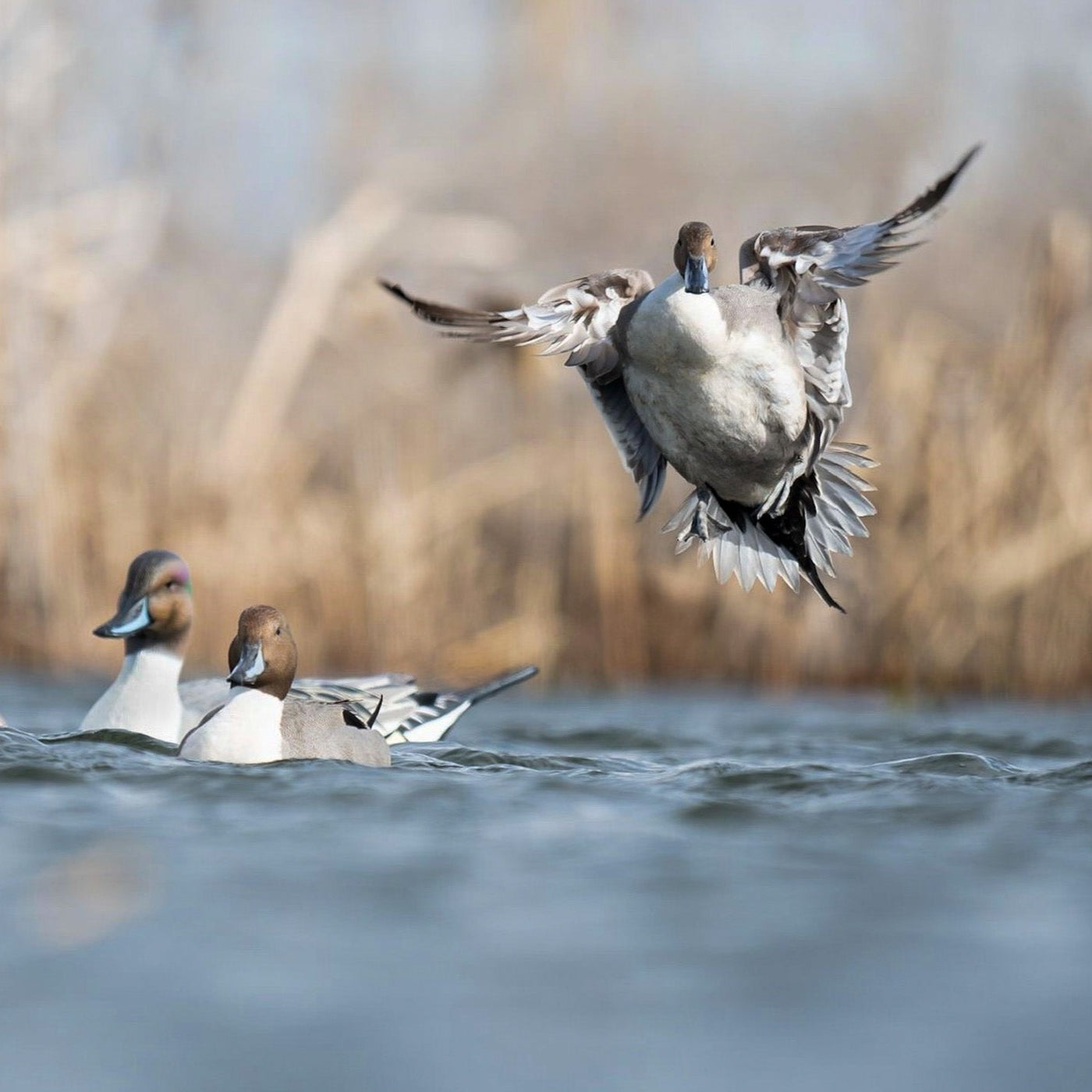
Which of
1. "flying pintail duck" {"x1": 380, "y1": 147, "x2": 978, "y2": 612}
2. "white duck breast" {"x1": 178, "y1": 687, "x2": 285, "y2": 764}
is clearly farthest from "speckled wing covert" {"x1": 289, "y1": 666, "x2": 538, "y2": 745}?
"flying pintail duck" {"x1": 380, "y1": 147, "x2": 978, "y2": 612}

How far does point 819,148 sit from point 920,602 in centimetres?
817

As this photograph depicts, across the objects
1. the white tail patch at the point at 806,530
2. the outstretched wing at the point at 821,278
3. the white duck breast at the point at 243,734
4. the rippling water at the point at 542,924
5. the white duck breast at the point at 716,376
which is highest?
the outstretched wing at the point at 821,278

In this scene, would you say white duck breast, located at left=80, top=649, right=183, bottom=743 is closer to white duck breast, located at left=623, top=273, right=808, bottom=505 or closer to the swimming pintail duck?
the swimming pintail duck

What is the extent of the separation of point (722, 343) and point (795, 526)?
118cm

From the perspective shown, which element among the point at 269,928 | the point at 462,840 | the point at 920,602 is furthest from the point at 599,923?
the point at 920,602

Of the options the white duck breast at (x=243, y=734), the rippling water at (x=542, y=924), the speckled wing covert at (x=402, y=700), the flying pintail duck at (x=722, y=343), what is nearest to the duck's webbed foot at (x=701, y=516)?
the flying pintail duck at (x=722, y=343)

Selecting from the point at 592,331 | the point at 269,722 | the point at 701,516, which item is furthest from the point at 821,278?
the point at 269,722

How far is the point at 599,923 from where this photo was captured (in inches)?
128

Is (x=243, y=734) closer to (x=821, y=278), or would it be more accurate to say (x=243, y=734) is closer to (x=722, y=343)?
(x=722, y=343)

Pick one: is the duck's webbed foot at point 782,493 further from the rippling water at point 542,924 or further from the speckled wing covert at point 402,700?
the speckled wing covert at point 402,700

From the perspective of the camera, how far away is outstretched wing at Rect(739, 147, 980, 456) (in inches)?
178

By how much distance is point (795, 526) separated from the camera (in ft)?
19.0

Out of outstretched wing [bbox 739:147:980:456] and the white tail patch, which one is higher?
outstretched wing [bbox 739:147:980:456]

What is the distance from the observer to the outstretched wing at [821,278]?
4.52 metres
